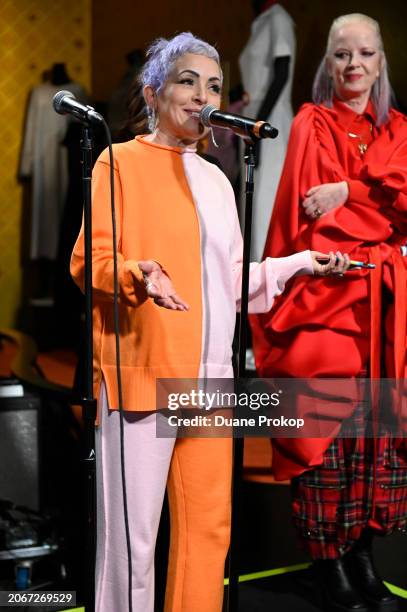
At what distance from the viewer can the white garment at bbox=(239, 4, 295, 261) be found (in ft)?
12.4

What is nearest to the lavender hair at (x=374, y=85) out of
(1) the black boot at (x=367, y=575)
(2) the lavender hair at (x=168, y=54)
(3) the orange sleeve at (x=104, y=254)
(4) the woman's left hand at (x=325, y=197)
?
(4) the woman's left hand at (x=325, y=197)

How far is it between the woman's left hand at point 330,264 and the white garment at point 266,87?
1.58 metres

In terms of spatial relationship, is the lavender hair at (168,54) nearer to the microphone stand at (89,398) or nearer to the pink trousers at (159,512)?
the microphone stand at (89,398)

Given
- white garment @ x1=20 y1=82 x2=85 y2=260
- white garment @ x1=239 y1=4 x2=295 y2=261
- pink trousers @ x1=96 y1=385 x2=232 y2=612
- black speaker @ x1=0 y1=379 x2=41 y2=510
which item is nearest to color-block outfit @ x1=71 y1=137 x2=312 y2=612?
pink trousers @ x1=96 y1=385 x2=232 y2=612

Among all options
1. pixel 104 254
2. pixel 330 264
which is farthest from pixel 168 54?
pixel 330 264

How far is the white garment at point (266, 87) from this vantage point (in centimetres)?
379

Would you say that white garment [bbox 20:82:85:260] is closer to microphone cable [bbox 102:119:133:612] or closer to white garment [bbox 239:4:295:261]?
white garment [bbox 239:4:295:261]

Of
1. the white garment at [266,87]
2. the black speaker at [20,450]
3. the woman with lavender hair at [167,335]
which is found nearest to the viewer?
the woman with lavender hair at [167,335]

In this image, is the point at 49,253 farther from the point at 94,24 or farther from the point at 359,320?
the point at 359,320

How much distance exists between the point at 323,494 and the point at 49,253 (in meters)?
2.82

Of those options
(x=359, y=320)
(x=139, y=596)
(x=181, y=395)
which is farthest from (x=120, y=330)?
(x=359, y=320)

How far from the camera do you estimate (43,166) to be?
5.22 m

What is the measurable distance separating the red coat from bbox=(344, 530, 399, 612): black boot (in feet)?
0.97

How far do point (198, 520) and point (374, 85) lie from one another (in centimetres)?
128
